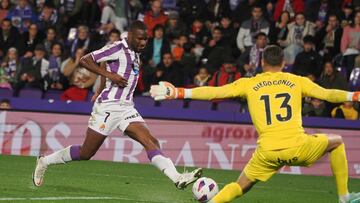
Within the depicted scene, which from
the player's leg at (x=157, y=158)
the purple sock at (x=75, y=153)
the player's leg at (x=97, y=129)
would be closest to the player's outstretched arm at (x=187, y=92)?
the player's leg at (x=157, y=158)

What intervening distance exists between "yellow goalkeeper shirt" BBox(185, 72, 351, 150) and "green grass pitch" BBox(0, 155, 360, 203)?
220 centimetres

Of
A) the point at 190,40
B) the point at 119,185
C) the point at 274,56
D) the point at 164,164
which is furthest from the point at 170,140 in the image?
the point at 274,56

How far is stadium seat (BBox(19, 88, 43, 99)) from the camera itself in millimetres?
A: 19562

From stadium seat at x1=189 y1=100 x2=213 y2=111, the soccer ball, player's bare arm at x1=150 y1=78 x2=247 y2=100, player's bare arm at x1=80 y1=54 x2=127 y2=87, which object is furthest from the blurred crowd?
player's bare arm at x1=150 y1=78 x2=247 y2=100

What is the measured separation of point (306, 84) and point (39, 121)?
31.4ft

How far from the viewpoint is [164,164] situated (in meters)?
11.1

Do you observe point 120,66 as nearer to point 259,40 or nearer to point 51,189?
point 51,189

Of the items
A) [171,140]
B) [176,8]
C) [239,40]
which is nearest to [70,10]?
[176,8]

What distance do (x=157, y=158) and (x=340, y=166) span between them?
2573mm

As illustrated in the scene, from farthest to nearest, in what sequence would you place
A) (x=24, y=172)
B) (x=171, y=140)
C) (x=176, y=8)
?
(x=176, y=8), (x=171, y=140), (x=24, y=172)

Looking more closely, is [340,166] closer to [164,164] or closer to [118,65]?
[164,164]

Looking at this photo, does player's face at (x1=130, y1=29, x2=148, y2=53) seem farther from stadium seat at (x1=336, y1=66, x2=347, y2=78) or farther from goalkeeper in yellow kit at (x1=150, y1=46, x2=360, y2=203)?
stadium seat at (x1=336, y1=66, x2=347, y2=78)

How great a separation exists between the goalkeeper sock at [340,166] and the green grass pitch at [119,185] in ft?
6.65

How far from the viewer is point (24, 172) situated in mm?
13930
